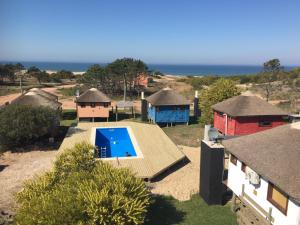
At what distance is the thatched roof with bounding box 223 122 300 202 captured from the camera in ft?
33.0

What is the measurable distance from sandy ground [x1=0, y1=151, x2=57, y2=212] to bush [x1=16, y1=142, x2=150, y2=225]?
124 inches

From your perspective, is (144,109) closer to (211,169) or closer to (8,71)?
(211,169)

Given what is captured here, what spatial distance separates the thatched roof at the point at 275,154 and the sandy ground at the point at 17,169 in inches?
403

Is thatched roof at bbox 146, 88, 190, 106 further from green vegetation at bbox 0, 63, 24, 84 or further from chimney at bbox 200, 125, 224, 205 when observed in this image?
green vegetation at bbox 0, 63, 24, 84

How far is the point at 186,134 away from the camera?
27328 mm

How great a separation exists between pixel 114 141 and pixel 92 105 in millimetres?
6010

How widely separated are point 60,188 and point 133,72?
38.6 meters

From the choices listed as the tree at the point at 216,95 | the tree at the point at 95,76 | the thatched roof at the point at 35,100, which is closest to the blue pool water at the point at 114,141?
the thatched roof at the point at 35,100

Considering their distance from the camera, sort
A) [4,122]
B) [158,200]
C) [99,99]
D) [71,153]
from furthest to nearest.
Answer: [99,99]
[4,122]
[158,200]
[71,153]

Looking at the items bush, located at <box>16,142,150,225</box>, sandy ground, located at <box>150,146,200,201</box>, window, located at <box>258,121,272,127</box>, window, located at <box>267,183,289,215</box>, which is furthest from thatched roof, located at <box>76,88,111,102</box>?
window, located at <box>267,183,289,215</box>

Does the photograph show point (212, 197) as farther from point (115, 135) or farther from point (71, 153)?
point (115, 135)

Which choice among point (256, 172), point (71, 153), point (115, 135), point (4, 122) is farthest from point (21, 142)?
point (256, 172)

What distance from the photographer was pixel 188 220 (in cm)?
1323

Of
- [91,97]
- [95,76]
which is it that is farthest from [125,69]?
[91,97]
